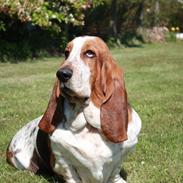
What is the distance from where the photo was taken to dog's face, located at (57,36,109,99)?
406 centimetres

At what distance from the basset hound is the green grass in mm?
853

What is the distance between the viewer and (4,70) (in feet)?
51.2

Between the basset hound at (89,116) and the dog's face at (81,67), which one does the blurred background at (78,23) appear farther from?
the dog's face at (81,67)

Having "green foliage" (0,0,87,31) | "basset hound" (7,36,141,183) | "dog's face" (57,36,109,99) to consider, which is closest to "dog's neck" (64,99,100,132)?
"basset hound" (7,36,141,183)

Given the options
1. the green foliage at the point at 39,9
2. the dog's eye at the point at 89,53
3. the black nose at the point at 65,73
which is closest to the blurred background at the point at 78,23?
the green foliage at the point at 39,9

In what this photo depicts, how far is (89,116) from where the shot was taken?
4.32m

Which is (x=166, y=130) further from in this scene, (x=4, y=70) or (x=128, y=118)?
(x=4, y=70)

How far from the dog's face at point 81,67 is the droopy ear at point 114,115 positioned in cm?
18

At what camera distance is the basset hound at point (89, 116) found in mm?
4191

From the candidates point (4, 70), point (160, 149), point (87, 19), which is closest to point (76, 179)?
point (160, 149)

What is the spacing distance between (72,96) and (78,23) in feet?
47.8

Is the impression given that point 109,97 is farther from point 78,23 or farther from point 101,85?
point 78,23

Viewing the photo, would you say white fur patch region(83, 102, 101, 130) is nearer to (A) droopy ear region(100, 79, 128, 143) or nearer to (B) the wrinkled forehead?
(A) droopy ear region(100, 79, 128, 143)

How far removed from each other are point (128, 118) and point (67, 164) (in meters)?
0.65
